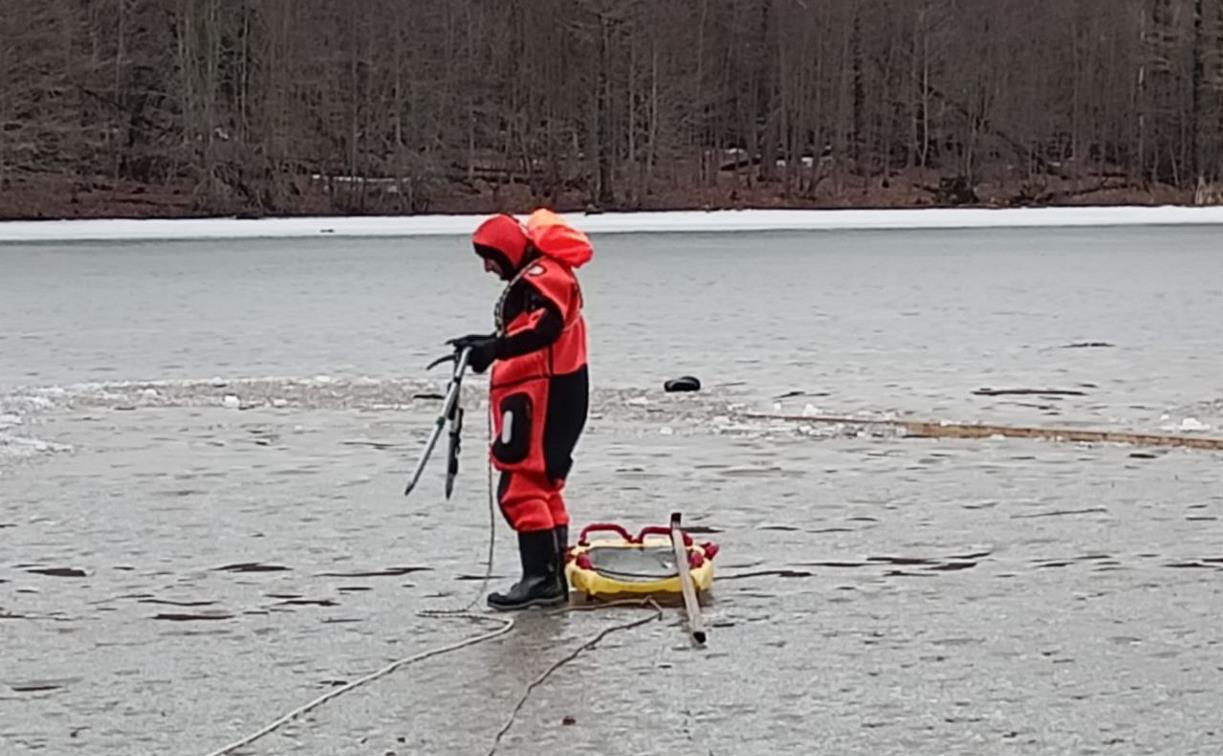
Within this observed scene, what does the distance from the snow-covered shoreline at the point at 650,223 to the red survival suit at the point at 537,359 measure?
145 ft

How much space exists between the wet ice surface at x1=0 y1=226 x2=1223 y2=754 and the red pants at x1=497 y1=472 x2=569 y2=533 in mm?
389

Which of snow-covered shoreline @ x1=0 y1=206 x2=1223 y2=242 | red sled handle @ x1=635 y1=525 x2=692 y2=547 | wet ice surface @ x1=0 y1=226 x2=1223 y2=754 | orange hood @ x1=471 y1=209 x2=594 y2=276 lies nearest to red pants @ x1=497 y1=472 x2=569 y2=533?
wet ice surface @ x1=0 y1=226 x2=1223 y2=754

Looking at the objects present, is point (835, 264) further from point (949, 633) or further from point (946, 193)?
point (946, 193)

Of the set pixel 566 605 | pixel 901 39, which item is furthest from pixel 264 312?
pixel 901 39

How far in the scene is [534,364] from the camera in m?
7.50

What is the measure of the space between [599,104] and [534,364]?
2384 inches

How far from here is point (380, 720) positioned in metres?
6.17

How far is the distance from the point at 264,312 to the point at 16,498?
1436 centimetres

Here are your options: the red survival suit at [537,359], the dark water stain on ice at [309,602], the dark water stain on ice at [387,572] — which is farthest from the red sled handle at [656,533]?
the dark water stain on ice at [309,602]

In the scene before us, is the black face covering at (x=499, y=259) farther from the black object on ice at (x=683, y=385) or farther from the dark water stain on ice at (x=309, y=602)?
the black object on ice at (x=683, y=385)

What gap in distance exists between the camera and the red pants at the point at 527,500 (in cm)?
767

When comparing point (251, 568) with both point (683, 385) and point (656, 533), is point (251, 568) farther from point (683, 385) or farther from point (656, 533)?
point (683, 385)

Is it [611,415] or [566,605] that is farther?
[611,415]

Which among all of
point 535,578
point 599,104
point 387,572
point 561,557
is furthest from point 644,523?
point 599,104
